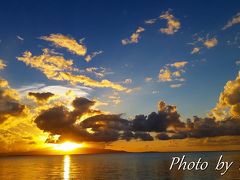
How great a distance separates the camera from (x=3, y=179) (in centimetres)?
11756

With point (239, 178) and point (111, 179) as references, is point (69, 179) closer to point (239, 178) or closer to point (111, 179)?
point (111, 179)

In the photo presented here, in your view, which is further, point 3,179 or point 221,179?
point 3,179

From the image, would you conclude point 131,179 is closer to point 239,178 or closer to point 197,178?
point 197,178

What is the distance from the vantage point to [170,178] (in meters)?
106

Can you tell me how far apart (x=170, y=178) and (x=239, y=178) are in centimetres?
2185

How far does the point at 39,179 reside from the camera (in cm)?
11706

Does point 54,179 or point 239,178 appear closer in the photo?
point 239,178

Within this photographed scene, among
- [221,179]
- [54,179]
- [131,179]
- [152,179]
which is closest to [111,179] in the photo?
[131,179]

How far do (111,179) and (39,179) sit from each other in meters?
29.3

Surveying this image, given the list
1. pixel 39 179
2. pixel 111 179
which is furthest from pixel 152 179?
pixel 39 179

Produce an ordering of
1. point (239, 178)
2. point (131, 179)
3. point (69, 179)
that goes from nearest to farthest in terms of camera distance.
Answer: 1. point (239, 178)
2. point (131, 179)
3. point (69, 179)

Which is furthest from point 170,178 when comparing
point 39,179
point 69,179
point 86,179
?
point 39,179

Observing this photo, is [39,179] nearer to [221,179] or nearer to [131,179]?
[131,179]

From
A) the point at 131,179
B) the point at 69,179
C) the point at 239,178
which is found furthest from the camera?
the point at 69,179
